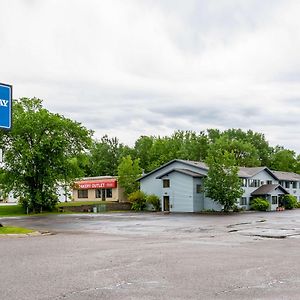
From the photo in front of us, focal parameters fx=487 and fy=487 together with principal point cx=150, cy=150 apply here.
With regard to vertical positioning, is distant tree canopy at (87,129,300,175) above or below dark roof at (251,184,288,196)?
above

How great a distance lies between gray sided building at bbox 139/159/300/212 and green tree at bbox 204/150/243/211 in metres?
2.39

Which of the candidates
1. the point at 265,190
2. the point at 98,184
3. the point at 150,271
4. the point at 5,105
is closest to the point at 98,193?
the point at 98,184

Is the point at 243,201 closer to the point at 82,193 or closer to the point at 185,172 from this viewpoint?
the point at 185,172

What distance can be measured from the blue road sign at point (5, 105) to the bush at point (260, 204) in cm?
4135

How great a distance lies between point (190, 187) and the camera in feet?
201

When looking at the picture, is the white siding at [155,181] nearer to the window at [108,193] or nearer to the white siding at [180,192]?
the white siding at [180,192]

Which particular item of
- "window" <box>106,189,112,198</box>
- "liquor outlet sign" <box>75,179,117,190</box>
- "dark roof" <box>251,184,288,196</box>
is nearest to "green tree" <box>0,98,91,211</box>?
"liquor outlet sign" <box>75,179,117,190</box>

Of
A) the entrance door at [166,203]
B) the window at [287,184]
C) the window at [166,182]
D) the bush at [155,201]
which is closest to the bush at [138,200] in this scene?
the bush at [155,201]

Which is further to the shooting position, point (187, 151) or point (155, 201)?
point (187, 151)

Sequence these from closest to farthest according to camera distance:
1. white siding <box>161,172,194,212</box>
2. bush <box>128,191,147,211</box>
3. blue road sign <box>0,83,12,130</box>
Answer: blue road sign <box>0,83,12,130</box> < white siding <box>161,172,194,212</box> < bush <box>128,191,147,211</box>

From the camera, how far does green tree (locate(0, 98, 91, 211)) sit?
5556 cm

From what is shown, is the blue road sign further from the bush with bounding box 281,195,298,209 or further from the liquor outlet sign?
the bush with bounding box 281,195,298,209

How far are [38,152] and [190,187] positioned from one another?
1923 centimetres

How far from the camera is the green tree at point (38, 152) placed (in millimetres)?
55562
